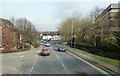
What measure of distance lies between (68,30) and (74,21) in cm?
519

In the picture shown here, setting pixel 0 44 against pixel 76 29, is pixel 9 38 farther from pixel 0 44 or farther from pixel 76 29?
pixel 76 29

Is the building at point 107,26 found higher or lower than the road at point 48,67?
higher

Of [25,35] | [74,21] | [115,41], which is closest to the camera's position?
[115,41]

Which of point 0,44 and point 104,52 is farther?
point 0,44

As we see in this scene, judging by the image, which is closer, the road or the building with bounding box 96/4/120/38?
the road

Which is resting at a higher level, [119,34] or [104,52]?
[119,34]

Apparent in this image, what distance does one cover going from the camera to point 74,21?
262 ft

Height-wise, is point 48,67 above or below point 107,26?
below

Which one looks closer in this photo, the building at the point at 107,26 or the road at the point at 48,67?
the road at the point at 48,67

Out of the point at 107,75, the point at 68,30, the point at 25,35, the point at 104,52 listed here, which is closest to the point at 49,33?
the point at 68,30

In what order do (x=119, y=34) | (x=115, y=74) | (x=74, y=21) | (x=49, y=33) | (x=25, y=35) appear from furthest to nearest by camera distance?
(x=49, y=33) → (x=74, y=21) → (x=25, y=35) → (x=119, y=34) → (x=115, y=74)

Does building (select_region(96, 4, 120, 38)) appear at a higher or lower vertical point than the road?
higher

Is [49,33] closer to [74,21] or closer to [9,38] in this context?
[74,21]

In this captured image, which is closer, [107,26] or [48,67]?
[48,67]
